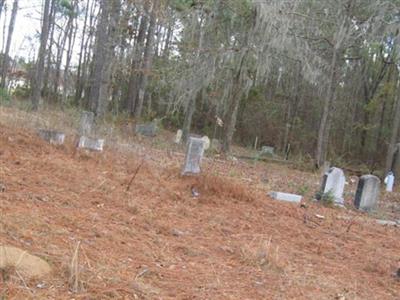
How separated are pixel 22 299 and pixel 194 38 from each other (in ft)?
45.8

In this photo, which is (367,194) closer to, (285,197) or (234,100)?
(285,197)

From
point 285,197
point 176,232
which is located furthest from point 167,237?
point 285,197

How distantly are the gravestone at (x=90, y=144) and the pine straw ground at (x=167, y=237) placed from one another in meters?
0.44

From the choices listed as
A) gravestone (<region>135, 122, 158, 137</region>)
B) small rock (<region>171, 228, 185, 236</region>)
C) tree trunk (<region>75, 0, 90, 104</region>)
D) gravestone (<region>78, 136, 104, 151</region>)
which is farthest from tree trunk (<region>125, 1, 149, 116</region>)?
small rock (<region>171, 228, 185, 236</region>)

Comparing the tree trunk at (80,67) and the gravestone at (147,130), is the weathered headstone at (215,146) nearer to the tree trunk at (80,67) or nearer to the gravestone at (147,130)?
the gravestone at (147,130)

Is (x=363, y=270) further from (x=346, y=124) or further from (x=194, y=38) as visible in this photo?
(x=346, y=124)

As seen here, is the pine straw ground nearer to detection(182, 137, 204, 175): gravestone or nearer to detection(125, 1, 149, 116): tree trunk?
detection(182, 137, 204, 175): gravestone

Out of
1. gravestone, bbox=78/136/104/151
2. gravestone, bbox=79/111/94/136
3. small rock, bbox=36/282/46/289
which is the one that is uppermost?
gravestone, bbox=79/111/94/136

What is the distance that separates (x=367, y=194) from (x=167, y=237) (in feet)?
17.3

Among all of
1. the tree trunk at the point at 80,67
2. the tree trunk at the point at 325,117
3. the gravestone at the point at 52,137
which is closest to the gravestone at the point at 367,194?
the gravestone at the point at 52,137

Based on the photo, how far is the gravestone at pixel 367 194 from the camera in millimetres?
8812

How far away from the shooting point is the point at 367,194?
8844 mm

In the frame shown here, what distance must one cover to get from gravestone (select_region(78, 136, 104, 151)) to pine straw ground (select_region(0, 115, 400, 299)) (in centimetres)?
44

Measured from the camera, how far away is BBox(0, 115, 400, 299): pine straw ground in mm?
3385
